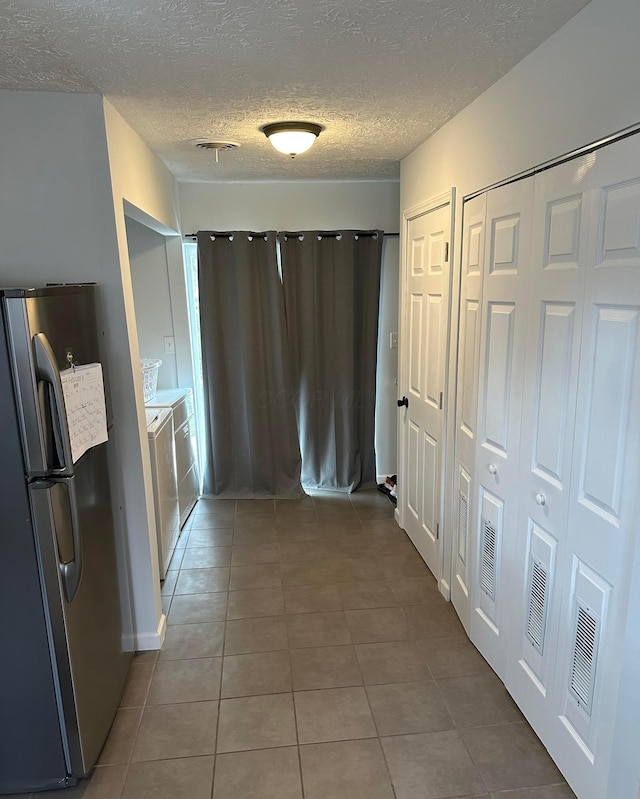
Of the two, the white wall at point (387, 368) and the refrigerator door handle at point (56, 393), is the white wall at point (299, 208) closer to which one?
the white wall at point (387, 368)

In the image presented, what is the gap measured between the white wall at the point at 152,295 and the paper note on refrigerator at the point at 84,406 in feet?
6.86

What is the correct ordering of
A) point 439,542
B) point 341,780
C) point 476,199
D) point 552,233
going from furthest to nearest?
point 439,542 → point 476,199 → point 341,780 → point 552,233

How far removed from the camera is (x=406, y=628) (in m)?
2.68

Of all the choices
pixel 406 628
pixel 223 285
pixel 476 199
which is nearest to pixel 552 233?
pixel 476 199

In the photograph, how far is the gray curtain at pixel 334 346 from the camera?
13.4 feet

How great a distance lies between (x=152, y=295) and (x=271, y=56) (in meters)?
2.62

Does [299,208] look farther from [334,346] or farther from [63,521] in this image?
[63,521]

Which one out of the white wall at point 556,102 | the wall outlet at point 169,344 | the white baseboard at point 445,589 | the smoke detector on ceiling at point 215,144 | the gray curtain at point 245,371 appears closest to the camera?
the white wall at point 556,102

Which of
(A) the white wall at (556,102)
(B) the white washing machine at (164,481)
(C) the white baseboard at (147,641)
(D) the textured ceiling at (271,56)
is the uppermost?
(D) the textured ceiling at (271,56)

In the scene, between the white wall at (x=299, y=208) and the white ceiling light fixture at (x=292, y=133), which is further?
the white wall at (x=299, y=208)

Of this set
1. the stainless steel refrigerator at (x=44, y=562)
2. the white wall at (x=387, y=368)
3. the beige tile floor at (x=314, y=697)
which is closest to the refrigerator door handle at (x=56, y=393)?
the stainless steel refrigerator at (x=44, y=562)

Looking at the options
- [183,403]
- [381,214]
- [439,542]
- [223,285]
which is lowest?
[439,542]

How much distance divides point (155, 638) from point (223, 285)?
96.0 inches

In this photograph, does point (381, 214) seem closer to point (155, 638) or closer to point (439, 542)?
point (439, 542)
